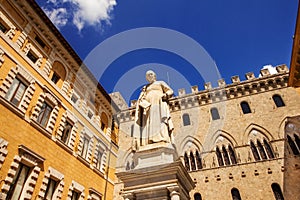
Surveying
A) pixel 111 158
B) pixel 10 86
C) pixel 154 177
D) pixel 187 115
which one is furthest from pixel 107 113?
pixel 154 177

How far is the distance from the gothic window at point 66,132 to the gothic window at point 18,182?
3.14 m

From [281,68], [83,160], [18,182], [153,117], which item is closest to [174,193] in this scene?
[153,117]

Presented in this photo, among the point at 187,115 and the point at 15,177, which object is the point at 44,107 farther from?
the point at 187,115

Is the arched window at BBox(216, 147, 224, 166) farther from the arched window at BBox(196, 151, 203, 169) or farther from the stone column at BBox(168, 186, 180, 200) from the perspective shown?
the stone column at BBox(168, 186, 180, 200)

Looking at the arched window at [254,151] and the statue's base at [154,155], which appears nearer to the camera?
the statue's base at [154,155]

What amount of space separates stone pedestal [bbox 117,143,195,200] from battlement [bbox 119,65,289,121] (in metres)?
17.7

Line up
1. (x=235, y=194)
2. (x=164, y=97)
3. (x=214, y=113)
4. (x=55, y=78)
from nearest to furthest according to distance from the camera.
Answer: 1. (x=164, y=97)
2. (x=55, y=78)
3. (x=235, y=194)
4. (x=214, y=113)

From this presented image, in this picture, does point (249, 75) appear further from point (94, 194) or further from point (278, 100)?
point (94, 194)

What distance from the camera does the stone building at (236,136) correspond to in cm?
1606

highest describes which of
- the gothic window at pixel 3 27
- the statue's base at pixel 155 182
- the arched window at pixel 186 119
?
the arched window at pixel 186 119

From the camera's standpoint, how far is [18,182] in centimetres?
965

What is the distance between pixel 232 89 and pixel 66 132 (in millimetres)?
15460

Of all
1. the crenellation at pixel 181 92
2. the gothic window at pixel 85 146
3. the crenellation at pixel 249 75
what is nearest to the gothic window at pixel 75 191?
the gothic window at pixel 85 146

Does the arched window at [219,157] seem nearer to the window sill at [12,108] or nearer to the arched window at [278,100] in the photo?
the arched window at [278,100]
